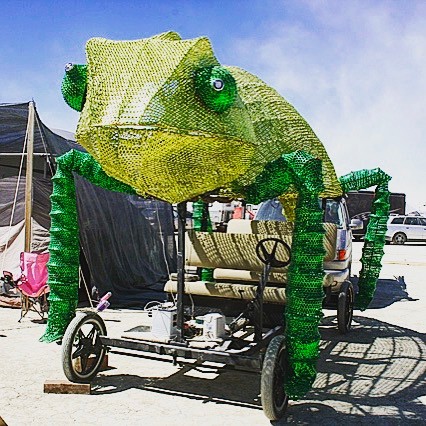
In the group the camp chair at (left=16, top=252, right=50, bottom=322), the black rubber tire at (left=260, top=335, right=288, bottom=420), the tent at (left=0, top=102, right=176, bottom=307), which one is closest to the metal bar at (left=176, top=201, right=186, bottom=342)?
the black rubber tire at (left=260, top=335, right=288, bottom=420)

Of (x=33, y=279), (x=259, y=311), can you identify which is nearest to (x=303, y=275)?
(x=259, y=311)

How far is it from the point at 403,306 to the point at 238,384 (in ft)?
22.6

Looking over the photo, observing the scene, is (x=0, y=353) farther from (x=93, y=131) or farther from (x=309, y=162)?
(x=309, y=162)

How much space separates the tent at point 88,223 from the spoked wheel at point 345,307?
13.7ft

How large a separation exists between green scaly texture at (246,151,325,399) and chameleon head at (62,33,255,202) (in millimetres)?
704

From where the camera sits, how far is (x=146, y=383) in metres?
6.31

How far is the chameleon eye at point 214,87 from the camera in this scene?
4441 millimetres

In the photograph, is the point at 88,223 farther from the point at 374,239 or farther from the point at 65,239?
the point at 374,239

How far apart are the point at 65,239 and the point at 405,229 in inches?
1133

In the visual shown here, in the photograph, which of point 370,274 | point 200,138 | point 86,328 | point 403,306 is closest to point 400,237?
point 403,306

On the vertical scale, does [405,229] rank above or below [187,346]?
above

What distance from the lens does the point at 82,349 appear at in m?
6.15

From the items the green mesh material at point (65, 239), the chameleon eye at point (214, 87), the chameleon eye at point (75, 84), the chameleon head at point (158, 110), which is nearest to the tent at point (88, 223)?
the green mesh material at point (65, 239)

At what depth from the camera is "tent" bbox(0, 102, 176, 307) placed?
11.4 m
